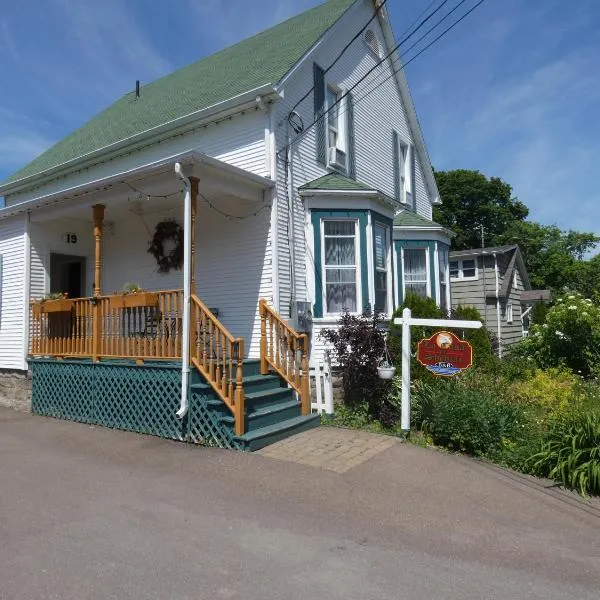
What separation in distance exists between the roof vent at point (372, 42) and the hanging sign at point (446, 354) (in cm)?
901

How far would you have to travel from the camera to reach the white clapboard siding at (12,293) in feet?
34.5

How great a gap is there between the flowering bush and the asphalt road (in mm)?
5886

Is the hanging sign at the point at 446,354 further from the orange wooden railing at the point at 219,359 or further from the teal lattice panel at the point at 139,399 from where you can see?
the teal lattice panel at the point at 139,399

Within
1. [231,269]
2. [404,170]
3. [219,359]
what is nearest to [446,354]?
[219,359]

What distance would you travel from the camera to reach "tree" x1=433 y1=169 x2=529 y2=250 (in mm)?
44219

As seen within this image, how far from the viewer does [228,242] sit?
32.7 ft

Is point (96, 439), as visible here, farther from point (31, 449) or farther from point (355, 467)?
point (355, 467)

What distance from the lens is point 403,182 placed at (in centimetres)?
1468

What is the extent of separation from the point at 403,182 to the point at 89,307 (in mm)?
8999

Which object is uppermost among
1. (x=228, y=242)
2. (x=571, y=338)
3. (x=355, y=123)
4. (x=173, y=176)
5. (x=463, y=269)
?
(x=355, y=123)

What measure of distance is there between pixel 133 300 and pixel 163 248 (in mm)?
2630

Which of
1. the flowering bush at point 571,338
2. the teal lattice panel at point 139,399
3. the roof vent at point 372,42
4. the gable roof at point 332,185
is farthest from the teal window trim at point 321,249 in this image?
the roof vent at point 372,42

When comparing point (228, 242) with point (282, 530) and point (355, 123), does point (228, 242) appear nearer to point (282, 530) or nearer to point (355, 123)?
point (355, 123)

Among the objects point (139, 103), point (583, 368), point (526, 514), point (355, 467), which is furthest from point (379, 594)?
point (139, 103)
